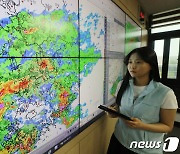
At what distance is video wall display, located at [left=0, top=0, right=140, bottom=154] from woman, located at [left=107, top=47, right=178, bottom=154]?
36cm

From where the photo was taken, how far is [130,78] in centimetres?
136

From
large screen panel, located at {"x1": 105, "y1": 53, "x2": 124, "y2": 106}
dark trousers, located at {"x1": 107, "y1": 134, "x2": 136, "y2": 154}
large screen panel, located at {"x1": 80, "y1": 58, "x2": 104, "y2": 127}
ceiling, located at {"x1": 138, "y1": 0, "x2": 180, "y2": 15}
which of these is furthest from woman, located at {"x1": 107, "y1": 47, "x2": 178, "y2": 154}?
ceiling, located at {"x1": 138, "y1": 0, "x2": 180, "y2": 15}

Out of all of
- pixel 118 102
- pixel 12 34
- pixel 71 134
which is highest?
pixel 12 34

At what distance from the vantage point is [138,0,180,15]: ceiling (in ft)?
9.53

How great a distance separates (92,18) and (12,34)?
2.56 ft

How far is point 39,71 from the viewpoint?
Result: 810 millimetres

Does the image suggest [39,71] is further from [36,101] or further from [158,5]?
[158,5]

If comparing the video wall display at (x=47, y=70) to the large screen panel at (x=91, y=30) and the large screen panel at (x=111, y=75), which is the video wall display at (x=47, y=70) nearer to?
the large screen panel at (x=91, y=30)

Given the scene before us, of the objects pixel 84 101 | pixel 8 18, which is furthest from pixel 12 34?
pixel 84 101

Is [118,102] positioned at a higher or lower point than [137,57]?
lower

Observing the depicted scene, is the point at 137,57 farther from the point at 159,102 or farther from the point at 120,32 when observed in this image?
the point at 120,32

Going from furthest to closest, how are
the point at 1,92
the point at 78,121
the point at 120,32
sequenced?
the point at 120,32
the point at 78,121
the point at 1,92

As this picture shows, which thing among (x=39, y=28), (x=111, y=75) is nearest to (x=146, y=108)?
(x=111, y=75)

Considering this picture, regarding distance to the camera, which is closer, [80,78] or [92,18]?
[80,78]
